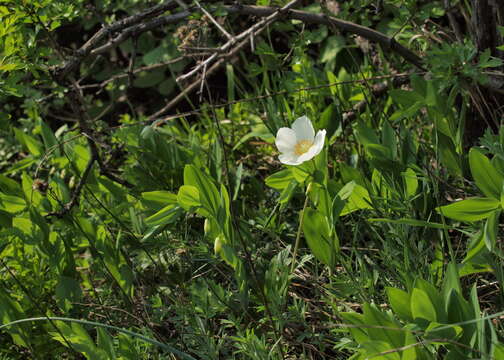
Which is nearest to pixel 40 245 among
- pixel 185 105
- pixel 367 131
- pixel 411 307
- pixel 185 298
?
pixel 185 298

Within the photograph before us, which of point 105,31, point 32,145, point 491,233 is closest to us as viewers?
point 491,233

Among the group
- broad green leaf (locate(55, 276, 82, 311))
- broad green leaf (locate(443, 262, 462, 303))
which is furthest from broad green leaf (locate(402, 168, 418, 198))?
broad green leaf (locate(55, 276, 82, 311))

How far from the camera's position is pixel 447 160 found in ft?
5.03

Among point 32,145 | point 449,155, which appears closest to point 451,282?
point 449,155

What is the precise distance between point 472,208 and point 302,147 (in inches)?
16.0

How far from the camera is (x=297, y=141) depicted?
1494 mm

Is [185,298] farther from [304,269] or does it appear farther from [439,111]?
[439,111]

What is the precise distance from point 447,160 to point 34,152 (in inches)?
50.5

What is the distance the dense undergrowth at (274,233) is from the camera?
49.1 inches

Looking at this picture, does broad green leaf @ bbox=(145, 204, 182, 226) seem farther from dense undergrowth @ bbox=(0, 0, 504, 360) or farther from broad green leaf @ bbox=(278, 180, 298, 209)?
broad green leaf @ bbox=(278, 180, 298, 209)

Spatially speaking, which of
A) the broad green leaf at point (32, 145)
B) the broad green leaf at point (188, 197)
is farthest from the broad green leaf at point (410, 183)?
the broad green leaf at point (32, 145)

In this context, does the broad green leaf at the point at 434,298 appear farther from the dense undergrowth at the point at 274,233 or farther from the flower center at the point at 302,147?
the flower center at the point at 302,147

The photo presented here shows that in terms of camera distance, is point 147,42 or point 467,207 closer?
point 467,207

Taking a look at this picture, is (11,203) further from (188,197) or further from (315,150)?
(315,150)
